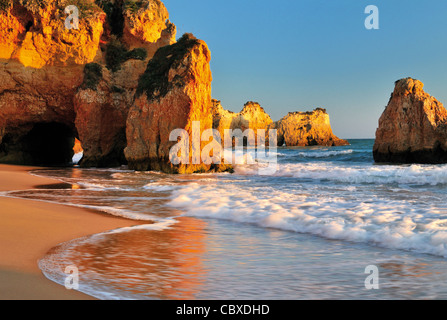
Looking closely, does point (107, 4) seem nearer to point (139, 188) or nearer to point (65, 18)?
point (65, 18)

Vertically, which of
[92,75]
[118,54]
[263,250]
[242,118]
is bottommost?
[263,250]

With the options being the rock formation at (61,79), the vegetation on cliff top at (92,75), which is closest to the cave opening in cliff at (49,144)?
the rock formation at (61,79)

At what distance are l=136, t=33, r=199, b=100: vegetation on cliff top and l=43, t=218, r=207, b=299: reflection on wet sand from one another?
1399cm

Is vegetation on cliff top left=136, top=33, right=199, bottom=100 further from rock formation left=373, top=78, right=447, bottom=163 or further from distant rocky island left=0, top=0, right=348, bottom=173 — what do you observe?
rock formation left=373, top=78, right=447, bottom=163

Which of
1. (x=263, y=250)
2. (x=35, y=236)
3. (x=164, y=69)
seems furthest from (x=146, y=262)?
(x=164, y=69)

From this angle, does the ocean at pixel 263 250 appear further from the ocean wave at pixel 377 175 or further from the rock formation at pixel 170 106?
the rock formation at pixel 170 106

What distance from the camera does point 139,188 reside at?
35.1ft

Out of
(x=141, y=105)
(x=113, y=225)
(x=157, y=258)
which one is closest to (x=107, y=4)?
(x=141, y=105)

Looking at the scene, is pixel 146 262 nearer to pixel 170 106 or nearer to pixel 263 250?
pixel 263 250

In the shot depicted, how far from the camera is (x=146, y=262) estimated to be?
3.61 m

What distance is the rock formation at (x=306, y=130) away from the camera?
250 ft

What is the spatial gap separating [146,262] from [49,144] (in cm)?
2560
